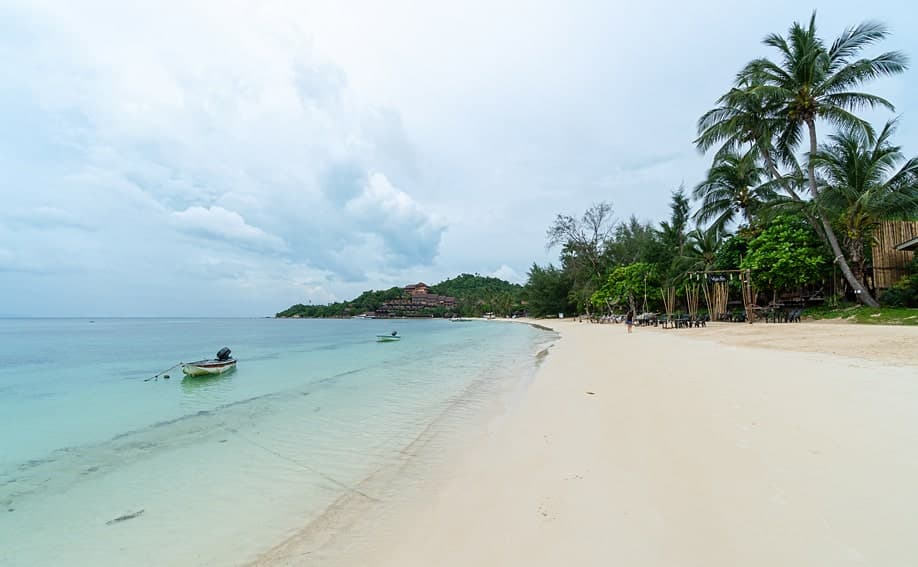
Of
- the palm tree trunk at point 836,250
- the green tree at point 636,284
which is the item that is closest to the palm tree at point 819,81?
the palm tree trunk at point 836,250

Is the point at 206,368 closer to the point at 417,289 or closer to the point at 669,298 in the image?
the point at 669,298

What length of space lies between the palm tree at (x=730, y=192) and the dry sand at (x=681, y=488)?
20.0 metres

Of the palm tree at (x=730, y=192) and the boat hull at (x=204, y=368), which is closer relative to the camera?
the boat hull at (x=204, y=368)

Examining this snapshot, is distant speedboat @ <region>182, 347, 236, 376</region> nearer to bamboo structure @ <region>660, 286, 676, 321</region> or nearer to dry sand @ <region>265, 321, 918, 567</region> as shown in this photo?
dry sand @ <region>265, 321, 918, 567</region>

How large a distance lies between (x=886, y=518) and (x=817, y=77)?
21379mm

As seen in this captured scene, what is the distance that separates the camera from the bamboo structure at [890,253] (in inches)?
634

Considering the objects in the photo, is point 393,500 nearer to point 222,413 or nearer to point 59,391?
point 222,413

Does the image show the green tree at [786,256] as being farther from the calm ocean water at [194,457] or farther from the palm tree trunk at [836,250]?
the calm ocean water at [194,457]

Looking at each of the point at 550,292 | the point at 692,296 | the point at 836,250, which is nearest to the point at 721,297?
the point at 692,296

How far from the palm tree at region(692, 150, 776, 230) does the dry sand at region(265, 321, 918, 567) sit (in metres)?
20.0

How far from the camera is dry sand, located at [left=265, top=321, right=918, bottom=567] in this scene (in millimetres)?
2162

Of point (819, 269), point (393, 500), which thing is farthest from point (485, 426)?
point (819, 269)

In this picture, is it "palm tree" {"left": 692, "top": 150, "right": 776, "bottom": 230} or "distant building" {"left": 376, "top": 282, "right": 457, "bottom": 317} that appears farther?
"distant building" {"left": 376, "top": 282, "right": 457, "bottom": 317}

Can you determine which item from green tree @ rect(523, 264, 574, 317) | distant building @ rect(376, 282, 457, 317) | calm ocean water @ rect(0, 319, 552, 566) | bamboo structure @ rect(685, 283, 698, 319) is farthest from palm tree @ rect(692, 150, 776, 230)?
distant building @ rect(376, 282, 457, 317)
